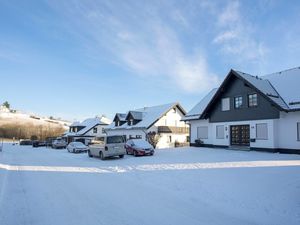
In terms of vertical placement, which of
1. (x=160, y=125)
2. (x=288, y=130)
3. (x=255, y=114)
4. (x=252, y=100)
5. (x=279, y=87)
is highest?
(x=279, y=87)

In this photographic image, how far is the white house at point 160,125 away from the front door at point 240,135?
13115mm

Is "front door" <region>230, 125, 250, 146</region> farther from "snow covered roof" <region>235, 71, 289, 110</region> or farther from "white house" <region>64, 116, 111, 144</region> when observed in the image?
"white house" <region>64, 116, 111, 144</region>

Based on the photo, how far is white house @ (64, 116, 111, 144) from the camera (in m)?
59.2

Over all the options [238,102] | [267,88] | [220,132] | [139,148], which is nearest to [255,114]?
[238,102]

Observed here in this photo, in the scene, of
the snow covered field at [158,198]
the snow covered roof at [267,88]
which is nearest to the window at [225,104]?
the snow covered roof at [267,88]

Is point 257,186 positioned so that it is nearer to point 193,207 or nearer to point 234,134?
point 193,207

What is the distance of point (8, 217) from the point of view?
6.79 meters

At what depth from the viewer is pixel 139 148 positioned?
79.6 ft

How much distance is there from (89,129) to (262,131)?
142 ft

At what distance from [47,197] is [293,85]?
2119cm

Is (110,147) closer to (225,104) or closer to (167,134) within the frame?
(225,104)

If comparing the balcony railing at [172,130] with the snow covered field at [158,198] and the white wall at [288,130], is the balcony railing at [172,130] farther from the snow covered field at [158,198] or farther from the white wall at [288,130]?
the snow covered field at [158,198]

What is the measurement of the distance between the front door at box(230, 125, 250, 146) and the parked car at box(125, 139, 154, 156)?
768cm

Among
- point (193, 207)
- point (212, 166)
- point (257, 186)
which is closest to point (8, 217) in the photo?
point (193, 207)
